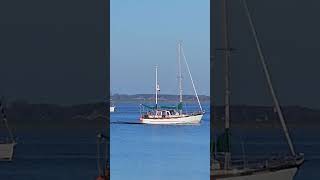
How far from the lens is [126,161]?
50.0 metres

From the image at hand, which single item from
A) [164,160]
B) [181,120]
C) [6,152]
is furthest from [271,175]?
[181,120]

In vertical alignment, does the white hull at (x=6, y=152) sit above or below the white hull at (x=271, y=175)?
below

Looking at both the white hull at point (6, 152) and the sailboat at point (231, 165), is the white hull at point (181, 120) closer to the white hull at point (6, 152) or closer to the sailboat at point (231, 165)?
the white hull at point (6, 152)

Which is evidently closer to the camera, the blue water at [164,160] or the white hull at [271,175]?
the white hull at [271,175]

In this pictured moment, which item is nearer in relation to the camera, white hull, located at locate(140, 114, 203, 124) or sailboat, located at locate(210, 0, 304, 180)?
sailboat, located at locate(210, 0, 304, 180)

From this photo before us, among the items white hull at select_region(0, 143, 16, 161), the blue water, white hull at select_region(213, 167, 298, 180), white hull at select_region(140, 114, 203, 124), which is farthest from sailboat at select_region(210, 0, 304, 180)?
white hull at select_region(140, 114, 203, 124)

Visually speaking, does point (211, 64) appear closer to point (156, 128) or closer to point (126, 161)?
point (126, 161)

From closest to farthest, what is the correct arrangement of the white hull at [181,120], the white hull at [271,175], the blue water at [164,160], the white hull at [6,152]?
the white hull at [271,175]
the blue water at [164,160]
the white hull at [6,152]
the white hull at [181,120]

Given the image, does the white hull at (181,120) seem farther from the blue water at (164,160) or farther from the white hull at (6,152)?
the white hull at (6,152)

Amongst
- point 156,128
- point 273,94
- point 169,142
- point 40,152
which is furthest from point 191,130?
point 273,94

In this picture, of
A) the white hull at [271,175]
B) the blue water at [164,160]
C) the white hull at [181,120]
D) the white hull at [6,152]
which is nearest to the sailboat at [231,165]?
the white hull at [271,175]

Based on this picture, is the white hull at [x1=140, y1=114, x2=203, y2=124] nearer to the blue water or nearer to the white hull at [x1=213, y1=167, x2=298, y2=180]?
the blue water

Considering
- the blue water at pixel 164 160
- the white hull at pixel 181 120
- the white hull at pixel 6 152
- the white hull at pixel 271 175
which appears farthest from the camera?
the white hull at pixel 181 120

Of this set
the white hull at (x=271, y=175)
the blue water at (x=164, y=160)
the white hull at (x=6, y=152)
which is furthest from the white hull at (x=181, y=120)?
the white hull at (x=271, y=175)
